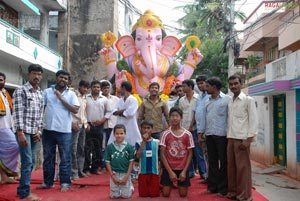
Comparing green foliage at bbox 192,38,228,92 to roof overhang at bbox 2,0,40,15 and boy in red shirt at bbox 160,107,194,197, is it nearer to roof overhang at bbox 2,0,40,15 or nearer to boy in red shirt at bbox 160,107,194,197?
roof overhang at bbox 2,0,40,15

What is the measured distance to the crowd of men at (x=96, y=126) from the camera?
15.1 feet

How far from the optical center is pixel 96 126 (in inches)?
244

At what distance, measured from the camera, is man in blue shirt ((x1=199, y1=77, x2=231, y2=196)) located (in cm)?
496

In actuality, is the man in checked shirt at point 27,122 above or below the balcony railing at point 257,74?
below

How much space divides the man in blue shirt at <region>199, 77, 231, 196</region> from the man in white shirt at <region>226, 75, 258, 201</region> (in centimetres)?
14

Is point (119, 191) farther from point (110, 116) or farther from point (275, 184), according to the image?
point (275, 184)

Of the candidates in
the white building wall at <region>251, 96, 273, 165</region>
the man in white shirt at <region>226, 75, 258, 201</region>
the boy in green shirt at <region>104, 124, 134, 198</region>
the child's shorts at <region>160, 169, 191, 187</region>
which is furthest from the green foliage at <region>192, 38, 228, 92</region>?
the boy in green shirt at <region>104, 124, 134, 198</region>

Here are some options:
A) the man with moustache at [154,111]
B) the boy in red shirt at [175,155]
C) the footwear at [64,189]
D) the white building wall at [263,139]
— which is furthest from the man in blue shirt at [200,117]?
the white building wall at [263,139]

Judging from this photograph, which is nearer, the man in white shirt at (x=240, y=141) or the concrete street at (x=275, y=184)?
the man in white shirt at (x=240, y=141)

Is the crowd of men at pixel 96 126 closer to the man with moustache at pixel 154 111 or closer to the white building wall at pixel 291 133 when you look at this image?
the man with moustache at pixel 154 111

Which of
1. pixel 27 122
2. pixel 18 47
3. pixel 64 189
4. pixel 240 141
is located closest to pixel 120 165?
pixel 64 189

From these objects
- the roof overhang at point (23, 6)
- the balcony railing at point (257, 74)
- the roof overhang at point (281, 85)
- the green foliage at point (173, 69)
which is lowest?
the roof overhang at point (281, 85)

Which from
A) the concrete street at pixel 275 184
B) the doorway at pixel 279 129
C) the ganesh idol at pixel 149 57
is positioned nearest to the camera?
the concrete street at pixel 275 184

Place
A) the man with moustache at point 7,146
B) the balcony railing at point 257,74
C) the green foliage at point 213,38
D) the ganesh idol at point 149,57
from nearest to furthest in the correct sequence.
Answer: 1. the man with moustache at point 7,146
2. the ganesh idol at point 149,57
3. the balcony railing at point 257,74
4. the green foliage at point 213,38
